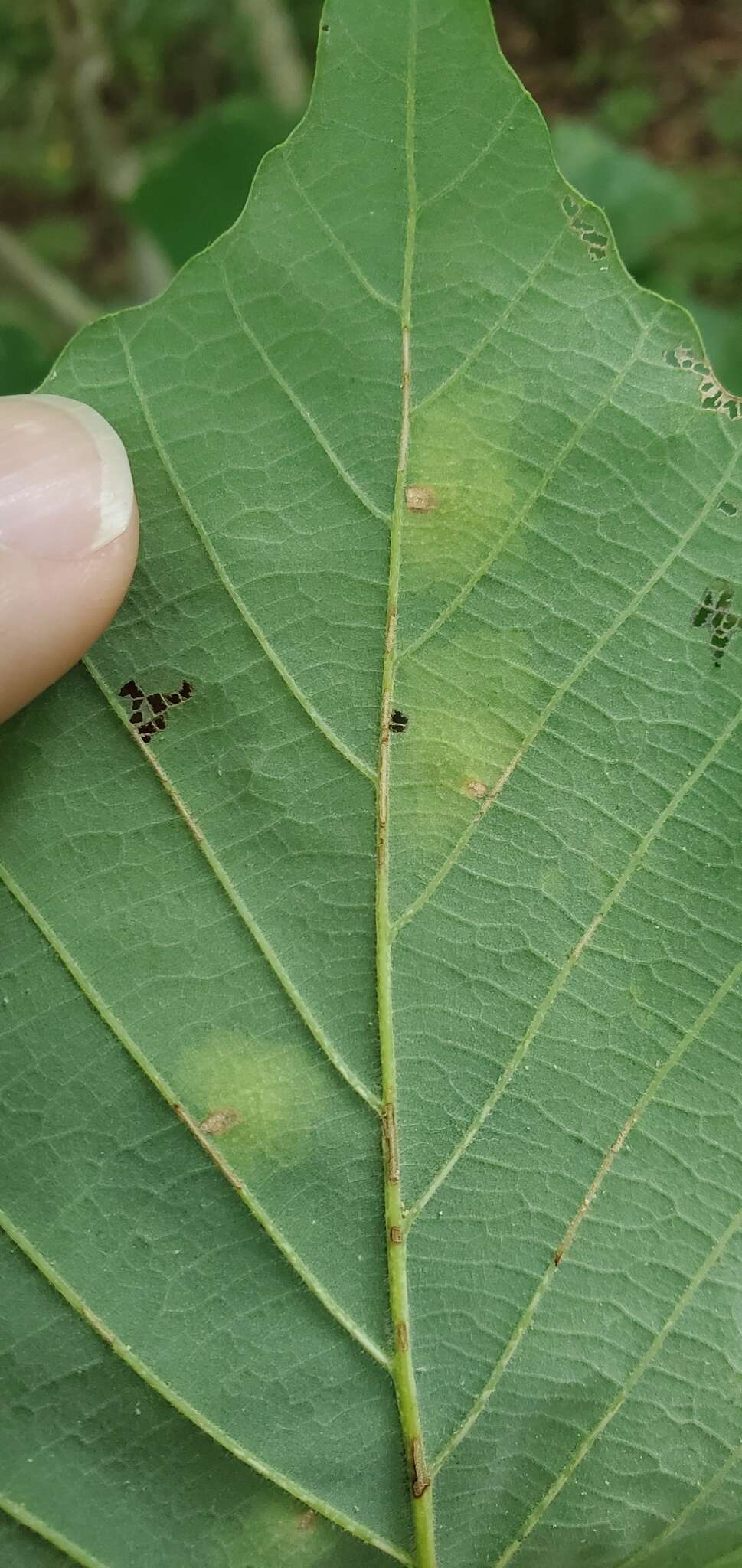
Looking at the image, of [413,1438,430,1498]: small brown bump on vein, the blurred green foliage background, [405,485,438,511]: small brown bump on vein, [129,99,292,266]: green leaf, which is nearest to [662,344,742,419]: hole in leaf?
[405,485,438,511]: small brown bump on vein

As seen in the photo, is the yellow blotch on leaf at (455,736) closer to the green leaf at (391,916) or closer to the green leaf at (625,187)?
the green leaf at (391,916)

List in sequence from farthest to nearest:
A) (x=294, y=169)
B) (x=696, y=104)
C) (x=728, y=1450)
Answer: (x=696, y=104)
(x=728, y=1450)
(x=294, y=169)

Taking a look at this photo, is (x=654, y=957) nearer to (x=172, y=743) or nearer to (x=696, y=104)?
(x=172, y=743)

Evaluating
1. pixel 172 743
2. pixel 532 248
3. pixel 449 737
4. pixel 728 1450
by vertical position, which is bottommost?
pixel 728 1450

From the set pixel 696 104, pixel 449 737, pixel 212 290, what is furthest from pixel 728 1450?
pixel 696 104

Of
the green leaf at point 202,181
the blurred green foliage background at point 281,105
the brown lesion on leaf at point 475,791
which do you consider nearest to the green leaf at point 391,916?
the brown lesion on leaf at point 475,791

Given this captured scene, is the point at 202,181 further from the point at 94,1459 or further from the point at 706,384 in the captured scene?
the point at 94,1459
